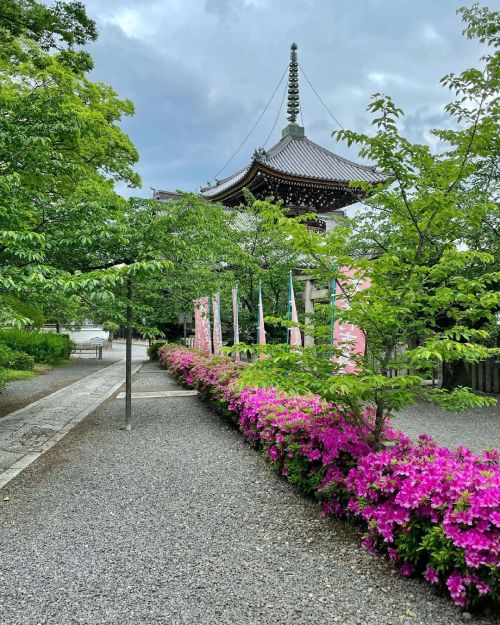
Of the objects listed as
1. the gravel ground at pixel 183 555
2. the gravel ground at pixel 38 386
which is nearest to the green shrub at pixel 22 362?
the gravel ground at pixel 38 386

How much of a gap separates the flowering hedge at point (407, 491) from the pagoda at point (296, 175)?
1017 cm

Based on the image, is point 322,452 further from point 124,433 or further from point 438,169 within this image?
point 124,433

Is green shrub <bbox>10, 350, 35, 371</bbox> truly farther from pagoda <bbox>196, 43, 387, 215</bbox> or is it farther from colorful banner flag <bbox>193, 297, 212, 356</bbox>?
pagoda <bbox>196, 43, 387, 215</bbox>

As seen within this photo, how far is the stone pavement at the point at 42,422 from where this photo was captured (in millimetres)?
5410

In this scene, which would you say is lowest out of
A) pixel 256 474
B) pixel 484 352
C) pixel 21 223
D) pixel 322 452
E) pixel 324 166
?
pixel 256 474

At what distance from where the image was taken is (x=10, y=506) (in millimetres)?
4016

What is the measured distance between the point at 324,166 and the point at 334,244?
1470 cm

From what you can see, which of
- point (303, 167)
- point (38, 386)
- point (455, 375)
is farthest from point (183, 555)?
point (303, 167)

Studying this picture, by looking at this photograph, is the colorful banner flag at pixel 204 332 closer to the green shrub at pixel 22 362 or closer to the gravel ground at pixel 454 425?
the gravel ground at pixel 454 425

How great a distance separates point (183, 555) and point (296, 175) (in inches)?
510

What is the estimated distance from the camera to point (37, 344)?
17.4 m

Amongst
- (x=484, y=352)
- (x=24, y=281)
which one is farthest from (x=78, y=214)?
(x=484, y=352)

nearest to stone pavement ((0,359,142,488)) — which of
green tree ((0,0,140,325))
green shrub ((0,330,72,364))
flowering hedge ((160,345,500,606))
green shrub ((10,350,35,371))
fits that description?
green tree ((0,0,140,325))

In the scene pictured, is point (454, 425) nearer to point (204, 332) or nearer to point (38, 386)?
point (204, 332)
